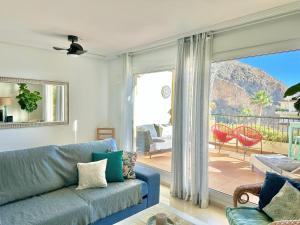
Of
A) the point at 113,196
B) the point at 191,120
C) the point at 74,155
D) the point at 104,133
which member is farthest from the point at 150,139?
the point at 113,196

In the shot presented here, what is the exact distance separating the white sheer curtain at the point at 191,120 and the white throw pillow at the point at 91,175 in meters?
1.27

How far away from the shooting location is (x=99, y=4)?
2271mm

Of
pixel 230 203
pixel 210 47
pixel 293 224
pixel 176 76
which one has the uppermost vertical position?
pixel 210 47

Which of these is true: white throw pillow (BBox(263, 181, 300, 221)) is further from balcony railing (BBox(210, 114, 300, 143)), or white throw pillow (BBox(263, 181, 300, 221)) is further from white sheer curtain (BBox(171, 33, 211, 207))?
white sheer curtain (BBox(171, 33, 211, 207))

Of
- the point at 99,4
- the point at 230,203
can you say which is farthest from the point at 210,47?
the point at 230,203

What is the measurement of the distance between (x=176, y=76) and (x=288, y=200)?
6.97 ft

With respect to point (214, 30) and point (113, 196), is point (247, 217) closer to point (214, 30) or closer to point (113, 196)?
point (113, 196)

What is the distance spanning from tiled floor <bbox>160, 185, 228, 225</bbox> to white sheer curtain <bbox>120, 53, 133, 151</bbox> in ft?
4.87

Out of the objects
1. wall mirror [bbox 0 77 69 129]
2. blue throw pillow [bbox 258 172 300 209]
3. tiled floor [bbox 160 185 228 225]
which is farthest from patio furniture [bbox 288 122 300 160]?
wall mirror [bbox 0 77 69 129]

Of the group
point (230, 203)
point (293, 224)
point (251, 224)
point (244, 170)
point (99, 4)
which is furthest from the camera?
point (244, 170)

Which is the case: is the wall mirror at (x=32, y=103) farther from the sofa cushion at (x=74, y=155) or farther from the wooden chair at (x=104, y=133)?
the sofa cushion at (x=74, y=155)

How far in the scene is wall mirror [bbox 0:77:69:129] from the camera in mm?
3701

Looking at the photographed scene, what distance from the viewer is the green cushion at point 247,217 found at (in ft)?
6.20

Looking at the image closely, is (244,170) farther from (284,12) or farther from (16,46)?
(16,46)
